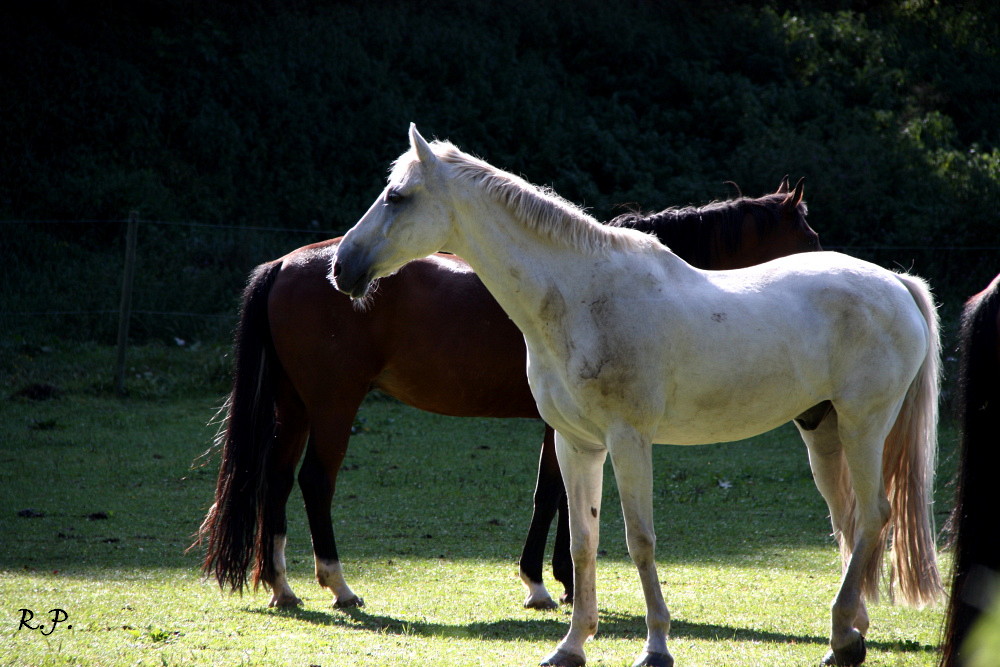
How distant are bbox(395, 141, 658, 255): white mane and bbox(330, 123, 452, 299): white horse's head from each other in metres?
0.07

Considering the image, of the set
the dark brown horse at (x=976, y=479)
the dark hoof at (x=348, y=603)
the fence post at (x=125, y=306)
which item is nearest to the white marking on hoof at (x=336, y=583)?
the dark hoof at (x=348, y=603)

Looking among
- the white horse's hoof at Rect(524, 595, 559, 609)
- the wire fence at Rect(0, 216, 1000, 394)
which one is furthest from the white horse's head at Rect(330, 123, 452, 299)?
the wire fence at Rect(0, 216, 1000, 394)

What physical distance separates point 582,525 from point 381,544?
284 centimetres

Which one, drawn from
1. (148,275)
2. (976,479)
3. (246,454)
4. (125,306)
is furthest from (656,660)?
(148,275)

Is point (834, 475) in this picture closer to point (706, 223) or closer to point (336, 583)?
point (706, 223)

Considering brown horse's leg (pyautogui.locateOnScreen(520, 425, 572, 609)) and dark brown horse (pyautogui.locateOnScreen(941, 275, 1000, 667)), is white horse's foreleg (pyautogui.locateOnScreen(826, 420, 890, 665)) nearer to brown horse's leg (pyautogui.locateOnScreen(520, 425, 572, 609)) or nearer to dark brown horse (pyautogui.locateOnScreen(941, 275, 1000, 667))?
dark brown horse (pyautogui.locateOnScreen(941, 275, 1000, 667))

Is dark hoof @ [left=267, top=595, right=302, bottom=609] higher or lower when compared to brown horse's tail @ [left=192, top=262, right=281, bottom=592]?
lower

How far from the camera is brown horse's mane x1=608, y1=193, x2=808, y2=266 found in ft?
17.5

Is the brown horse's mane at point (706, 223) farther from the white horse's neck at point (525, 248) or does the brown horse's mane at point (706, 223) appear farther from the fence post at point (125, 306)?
the fence post at point (125, 306)

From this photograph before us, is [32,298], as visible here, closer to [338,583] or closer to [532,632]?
[338,583]

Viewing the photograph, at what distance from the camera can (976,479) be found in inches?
125

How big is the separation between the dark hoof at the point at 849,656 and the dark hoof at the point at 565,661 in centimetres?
95

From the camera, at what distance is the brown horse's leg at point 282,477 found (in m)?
5.05

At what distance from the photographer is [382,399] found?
11.4 metres
